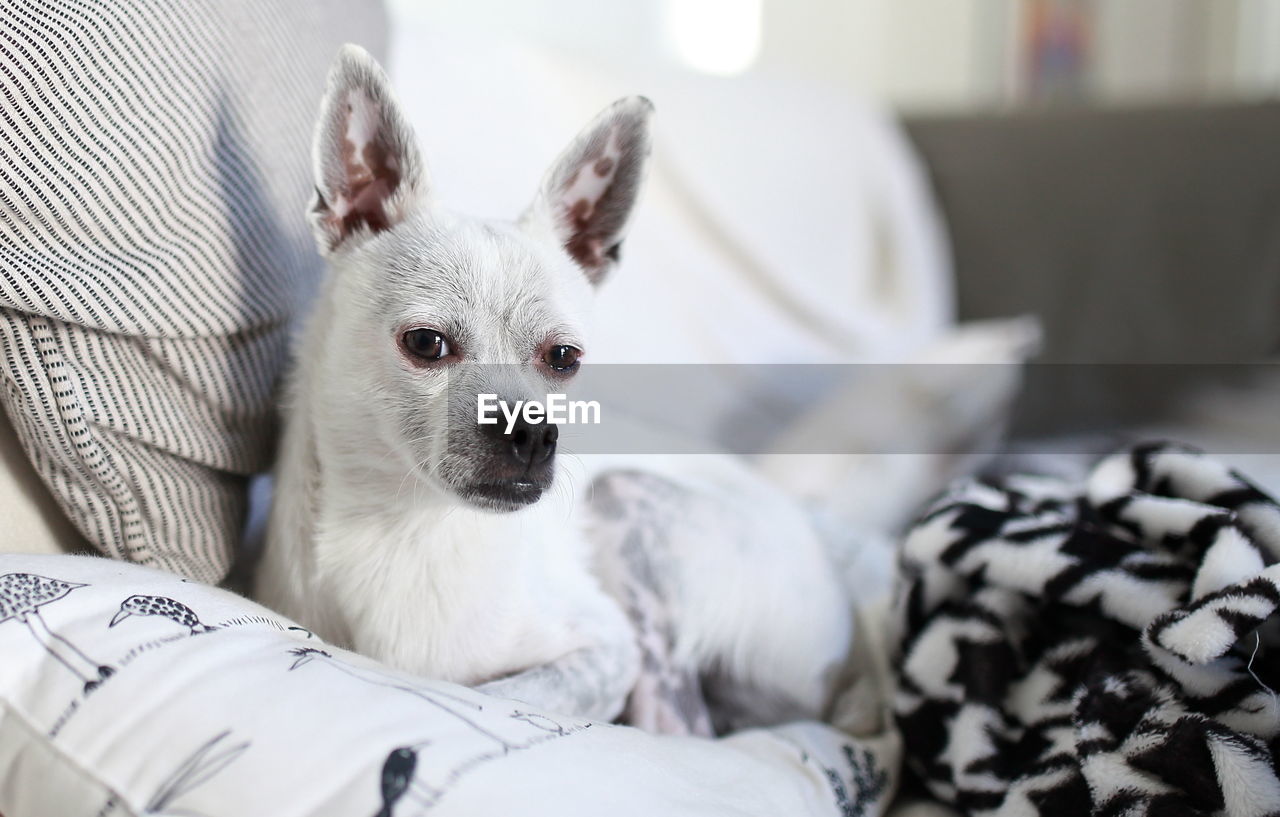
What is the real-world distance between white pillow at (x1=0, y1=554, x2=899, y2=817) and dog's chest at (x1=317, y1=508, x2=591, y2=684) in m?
0.10

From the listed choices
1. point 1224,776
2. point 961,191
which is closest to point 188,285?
point 1224,776

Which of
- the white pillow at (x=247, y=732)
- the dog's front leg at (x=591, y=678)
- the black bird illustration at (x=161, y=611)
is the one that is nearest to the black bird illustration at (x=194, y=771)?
the white pillow at (x=247, y=732)

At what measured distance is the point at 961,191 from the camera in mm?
2244

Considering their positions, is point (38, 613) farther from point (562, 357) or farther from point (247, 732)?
point (562, 357)

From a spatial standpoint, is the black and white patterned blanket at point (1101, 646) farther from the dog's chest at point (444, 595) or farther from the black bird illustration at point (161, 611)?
the black bird illustration at point (161, 611)

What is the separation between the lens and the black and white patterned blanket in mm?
698

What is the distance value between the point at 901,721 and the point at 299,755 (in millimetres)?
615

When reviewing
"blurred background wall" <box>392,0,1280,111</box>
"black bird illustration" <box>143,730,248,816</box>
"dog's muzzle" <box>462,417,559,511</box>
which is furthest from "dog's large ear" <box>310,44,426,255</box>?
"blurred background wall" <box>392,0,1280,111</box>

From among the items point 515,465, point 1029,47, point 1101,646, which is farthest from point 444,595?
point 1029,47

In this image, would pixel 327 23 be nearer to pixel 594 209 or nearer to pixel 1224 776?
pixel 594 209

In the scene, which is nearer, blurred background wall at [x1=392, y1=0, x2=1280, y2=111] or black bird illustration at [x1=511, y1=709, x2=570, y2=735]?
black bird illustration at [x1=511, y1=709, x2=570, y2=735]

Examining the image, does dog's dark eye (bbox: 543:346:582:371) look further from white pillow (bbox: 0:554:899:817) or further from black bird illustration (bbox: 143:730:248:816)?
black bird illustration (bbox: 143:730:248:816)

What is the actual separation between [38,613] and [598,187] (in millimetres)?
576

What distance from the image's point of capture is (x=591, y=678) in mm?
831
